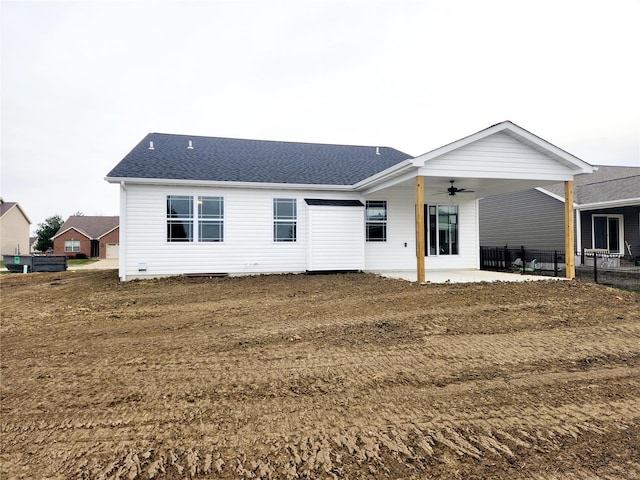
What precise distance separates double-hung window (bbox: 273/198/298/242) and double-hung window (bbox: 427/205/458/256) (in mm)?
5122

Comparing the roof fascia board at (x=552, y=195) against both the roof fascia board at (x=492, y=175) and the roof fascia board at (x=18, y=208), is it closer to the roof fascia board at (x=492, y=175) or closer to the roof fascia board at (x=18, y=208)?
the roof fascia board at (x=492, y=175)

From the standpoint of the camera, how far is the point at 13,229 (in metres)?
37.1

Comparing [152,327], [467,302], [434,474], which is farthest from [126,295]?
[434,474]

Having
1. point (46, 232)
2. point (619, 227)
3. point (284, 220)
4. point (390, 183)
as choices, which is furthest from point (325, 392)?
point (46, 232)

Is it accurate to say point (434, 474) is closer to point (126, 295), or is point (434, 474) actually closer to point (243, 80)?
point (126, 295)

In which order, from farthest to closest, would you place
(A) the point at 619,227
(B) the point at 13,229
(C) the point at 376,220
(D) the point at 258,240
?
(B) the point at 13,229, (A) the point at 619,227, (C) the point at 376,220, (D) the point at 258,240

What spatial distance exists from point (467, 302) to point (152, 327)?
5958mm

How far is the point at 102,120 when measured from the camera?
65.2 feet

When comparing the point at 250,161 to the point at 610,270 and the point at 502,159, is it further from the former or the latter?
the point at 610,270

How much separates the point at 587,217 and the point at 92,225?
4908 centimetres

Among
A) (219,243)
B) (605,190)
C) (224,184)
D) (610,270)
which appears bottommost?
(610,270)

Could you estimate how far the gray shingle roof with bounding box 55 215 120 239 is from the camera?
42.2 metres

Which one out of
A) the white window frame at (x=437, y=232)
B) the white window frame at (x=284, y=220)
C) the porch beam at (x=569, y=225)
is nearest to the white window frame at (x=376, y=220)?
the white window frame at (x=437, y=232)

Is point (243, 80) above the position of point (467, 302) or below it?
above
